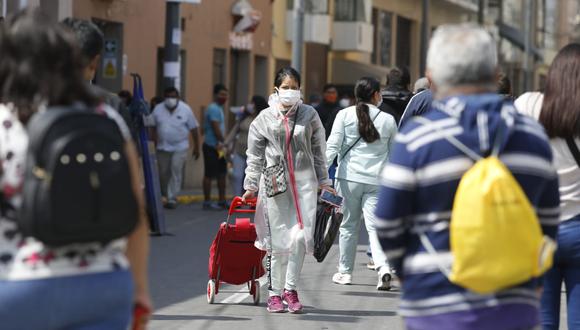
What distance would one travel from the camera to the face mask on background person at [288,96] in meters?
10.5

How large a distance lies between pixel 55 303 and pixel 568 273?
2.81 m

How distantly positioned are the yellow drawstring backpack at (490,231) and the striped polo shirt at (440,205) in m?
0.10

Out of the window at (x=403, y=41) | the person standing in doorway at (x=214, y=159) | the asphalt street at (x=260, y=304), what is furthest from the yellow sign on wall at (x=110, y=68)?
the window at (x=403, y=41)

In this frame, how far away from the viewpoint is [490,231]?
4.39 m

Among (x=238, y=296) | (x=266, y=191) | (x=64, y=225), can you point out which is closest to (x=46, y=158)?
(x=64, y=225)

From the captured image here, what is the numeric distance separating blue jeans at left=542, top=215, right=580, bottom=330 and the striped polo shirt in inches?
60.6

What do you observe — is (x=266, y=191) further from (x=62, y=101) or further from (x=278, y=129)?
(x=62, y=101)

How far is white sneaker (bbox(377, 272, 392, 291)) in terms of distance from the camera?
39.4 feet

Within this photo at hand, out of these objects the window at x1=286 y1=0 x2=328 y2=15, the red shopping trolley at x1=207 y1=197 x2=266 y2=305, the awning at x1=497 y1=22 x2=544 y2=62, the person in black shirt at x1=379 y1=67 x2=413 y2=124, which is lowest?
the red shopping trolley at x1=207 y1=197 x2=266 y2=305

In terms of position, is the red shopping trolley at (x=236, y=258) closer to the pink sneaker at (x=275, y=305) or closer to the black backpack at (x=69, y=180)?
the pink sneaker at (x=275, y=305)

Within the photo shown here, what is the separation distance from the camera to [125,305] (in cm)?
423

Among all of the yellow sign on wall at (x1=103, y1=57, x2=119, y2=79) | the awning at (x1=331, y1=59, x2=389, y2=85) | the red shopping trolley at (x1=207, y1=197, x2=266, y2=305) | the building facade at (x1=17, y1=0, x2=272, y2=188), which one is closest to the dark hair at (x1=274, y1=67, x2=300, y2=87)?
the red shopping trolley at (x1=207, y1=197, x2=266, y2=305)

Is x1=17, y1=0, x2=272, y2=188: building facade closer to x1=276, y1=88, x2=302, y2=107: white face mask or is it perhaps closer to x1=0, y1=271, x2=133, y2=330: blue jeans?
x1=276, y1=88, x2=302, y2=107: white face mask

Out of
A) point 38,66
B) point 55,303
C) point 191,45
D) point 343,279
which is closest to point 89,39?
point 38,66
